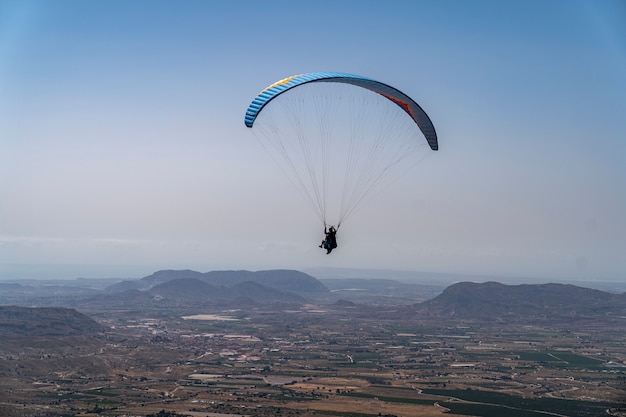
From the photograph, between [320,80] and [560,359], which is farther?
[560,359]

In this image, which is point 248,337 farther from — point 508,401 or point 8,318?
point 508,401

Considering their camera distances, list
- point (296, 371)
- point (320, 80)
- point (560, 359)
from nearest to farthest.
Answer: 1. point (320, 80)
2. point (296, 371)
3. point (560, 359)

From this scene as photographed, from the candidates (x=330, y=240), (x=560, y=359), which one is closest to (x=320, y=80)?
(x=330, y=240)

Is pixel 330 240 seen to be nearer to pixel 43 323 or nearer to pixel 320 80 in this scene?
pixel 320 80

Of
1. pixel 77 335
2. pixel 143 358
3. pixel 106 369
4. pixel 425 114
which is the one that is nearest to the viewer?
pixel 425 114

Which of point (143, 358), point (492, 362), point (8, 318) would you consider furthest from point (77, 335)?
point (492, 362)

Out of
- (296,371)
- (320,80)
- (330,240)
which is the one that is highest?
(320,80)

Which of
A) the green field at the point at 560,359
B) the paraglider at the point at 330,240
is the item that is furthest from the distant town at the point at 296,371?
the paraglider at the point at 330,240

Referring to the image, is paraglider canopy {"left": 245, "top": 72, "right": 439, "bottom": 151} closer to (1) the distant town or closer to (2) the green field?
(1) the distant town
